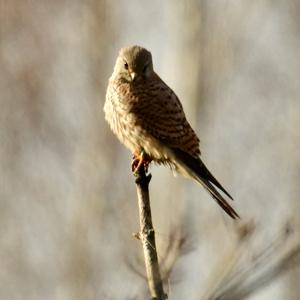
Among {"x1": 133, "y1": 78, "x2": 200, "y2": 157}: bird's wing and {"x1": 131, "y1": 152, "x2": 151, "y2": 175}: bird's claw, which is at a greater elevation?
{"x1": 133, "y1": 78, "x2": 200, "y2": 157}: bird's wing

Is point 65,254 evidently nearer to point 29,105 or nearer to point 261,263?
point 29,105

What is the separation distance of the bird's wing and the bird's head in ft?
0.37

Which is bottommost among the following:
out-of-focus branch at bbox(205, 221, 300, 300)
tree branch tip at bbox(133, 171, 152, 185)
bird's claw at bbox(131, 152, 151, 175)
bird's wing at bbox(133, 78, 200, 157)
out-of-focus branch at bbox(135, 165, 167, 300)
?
out-of-focus branch at bbox(205, 221, 300, 300)

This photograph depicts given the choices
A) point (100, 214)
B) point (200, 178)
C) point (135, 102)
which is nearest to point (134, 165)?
point (200, 178)

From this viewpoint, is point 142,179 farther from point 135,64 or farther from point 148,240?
Result: point 135,64

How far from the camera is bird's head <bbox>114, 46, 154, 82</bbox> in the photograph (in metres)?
5.96

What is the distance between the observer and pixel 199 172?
5484 mm

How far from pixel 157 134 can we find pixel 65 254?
4209 mm

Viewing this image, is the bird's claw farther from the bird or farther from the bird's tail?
the bird's tail

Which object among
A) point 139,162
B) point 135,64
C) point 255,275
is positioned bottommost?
point 255,275

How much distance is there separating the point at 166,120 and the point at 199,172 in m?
0.47

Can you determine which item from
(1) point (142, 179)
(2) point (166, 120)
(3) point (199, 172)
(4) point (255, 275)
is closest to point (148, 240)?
(1) point (142, 179)

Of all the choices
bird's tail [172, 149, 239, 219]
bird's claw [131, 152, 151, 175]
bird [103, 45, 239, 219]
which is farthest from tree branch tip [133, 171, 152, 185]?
bird [103, 45, 239, 219]

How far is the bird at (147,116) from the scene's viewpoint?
570 cm
